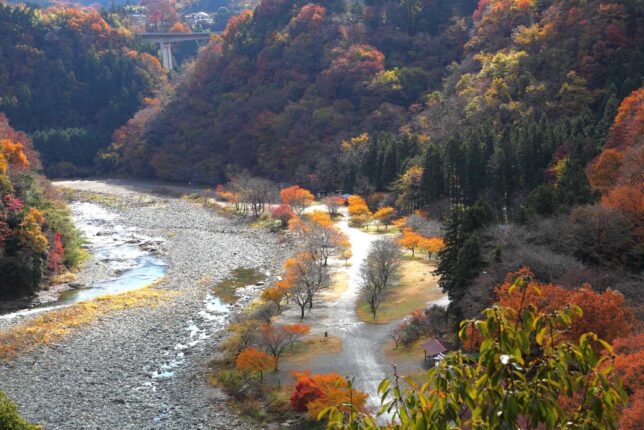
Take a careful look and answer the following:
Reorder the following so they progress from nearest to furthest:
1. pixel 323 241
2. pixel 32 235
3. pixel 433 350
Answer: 1. pixel 433 350
2. pixel 32 235
3. pixel 323 241

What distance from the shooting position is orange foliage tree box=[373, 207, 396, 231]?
59875 millimetres

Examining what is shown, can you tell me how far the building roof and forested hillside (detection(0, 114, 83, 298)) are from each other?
28210mm

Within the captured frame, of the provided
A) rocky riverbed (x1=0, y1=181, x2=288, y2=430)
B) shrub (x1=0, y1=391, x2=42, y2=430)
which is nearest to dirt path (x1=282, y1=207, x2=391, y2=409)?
rocky riverbed (x1=0, y1=181, x2=288, y2=430)

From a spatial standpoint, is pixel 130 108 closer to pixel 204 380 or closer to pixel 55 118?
pixel 55 118

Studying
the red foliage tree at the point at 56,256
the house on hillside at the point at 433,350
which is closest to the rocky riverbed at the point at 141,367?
the red foliage tree at the point at 56,256

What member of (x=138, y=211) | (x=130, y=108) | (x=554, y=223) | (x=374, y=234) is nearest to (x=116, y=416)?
(x=554, y=223)

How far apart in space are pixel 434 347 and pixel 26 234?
2997 cm

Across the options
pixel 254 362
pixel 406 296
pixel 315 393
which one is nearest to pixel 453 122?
pixel 406 296

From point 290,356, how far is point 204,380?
177 inches

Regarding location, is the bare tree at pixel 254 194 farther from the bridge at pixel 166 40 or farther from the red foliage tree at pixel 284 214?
the bridge at pixel 166 40

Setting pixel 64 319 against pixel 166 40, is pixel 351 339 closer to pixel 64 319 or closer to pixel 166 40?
pixel 64 319

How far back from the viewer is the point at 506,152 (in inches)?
1973

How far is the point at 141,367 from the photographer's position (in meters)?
31.1

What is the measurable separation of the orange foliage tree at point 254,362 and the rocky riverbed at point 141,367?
1845mm
